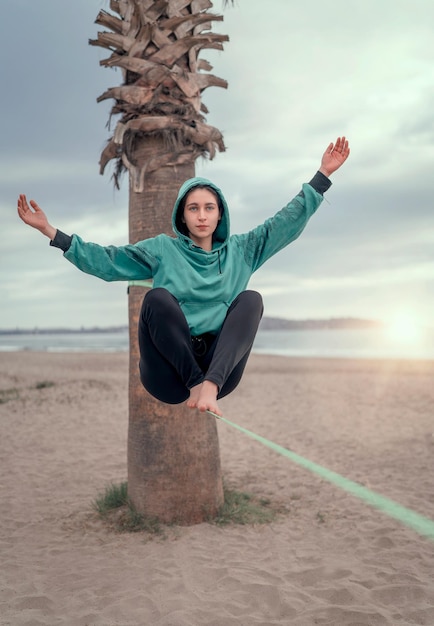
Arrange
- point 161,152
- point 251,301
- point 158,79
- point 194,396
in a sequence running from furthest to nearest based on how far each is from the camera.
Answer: point 161,152
point 158,79
point 251,301
point 194,396

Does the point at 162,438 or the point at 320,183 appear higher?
the point at 320,183

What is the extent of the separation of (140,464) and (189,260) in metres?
3.48

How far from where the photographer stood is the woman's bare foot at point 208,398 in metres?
2.86

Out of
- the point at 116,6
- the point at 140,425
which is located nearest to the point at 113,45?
the point at 116,6

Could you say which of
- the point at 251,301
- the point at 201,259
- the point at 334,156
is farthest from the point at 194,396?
the point at 334,156

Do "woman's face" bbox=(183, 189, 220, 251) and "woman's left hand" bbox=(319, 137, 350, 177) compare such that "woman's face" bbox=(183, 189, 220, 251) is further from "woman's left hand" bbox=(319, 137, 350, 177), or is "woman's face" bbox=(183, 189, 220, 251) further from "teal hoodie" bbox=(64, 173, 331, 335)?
"woman's left hand" bbox=(319, 137, 350, 177)

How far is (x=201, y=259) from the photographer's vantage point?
330 centimetres

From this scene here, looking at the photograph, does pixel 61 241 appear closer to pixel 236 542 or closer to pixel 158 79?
pixel 158 79

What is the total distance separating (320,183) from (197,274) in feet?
2.93

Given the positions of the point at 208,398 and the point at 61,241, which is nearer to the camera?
the point at 208,398

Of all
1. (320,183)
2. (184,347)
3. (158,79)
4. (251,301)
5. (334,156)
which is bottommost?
(184,347)

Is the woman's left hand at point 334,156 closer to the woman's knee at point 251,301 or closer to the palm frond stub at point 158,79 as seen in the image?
the woman's knee at point 251,301

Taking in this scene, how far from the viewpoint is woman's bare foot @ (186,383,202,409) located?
9.67 feet

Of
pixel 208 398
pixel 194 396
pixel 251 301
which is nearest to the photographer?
pixel 208 398
